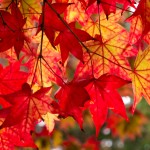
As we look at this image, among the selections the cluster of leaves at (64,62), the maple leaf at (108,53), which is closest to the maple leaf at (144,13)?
the cluster of leaves at (64,62)

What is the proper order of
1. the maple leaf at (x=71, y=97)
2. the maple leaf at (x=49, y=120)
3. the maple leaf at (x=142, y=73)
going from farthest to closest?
the maple leaf at (x=49, y=120) → the maple leaf at (x=142, y=73) → the maple leaf at (x=71, y=97)

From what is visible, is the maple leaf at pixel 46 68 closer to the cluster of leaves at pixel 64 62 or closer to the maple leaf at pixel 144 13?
the cluster of leaves at pixel 64 62

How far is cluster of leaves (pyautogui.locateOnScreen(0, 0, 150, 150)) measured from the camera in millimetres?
829

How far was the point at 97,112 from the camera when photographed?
2.93 feet

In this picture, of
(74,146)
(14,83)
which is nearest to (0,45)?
(14,83)

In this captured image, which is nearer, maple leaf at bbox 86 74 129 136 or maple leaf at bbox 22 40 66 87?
maple leaf at bbox 86 74 129 136

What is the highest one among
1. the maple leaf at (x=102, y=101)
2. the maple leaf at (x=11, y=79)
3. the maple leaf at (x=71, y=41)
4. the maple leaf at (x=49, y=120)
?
the maple leaf at (x=71, y=41)

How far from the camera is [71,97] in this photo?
0.83m

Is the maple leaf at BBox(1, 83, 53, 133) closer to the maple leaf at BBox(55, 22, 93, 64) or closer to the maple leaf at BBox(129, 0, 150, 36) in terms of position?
the maple leaf at BBox(55, 22, 93, 64)

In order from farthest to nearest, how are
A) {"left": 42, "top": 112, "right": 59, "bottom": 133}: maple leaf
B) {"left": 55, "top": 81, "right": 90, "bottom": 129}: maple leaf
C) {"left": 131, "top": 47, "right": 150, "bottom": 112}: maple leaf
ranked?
{"left": 42, "top": 112, "right": 59, "bottom": 133}: maple leaf
{"left": 131, "top": 47, "right": 150, "bottom": 112}: maple leaf
{"left": 55, "top": 81, "right": 90, "bottom": 129}: maple leaf

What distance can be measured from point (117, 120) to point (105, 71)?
238 cm

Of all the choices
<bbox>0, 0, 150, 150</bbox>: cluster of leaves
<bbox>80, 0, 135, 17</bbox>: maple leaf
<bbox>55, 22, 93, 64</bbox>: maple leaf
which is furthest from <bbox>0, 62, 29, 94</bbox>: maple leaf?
<bbox>80, 0, 135, 17</bbox>: maple leaf

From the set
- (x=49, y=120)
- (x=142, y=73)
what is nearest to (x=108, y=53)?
(x=142, y=73)

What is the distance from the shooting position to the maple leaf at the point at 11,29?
0.87 meters
